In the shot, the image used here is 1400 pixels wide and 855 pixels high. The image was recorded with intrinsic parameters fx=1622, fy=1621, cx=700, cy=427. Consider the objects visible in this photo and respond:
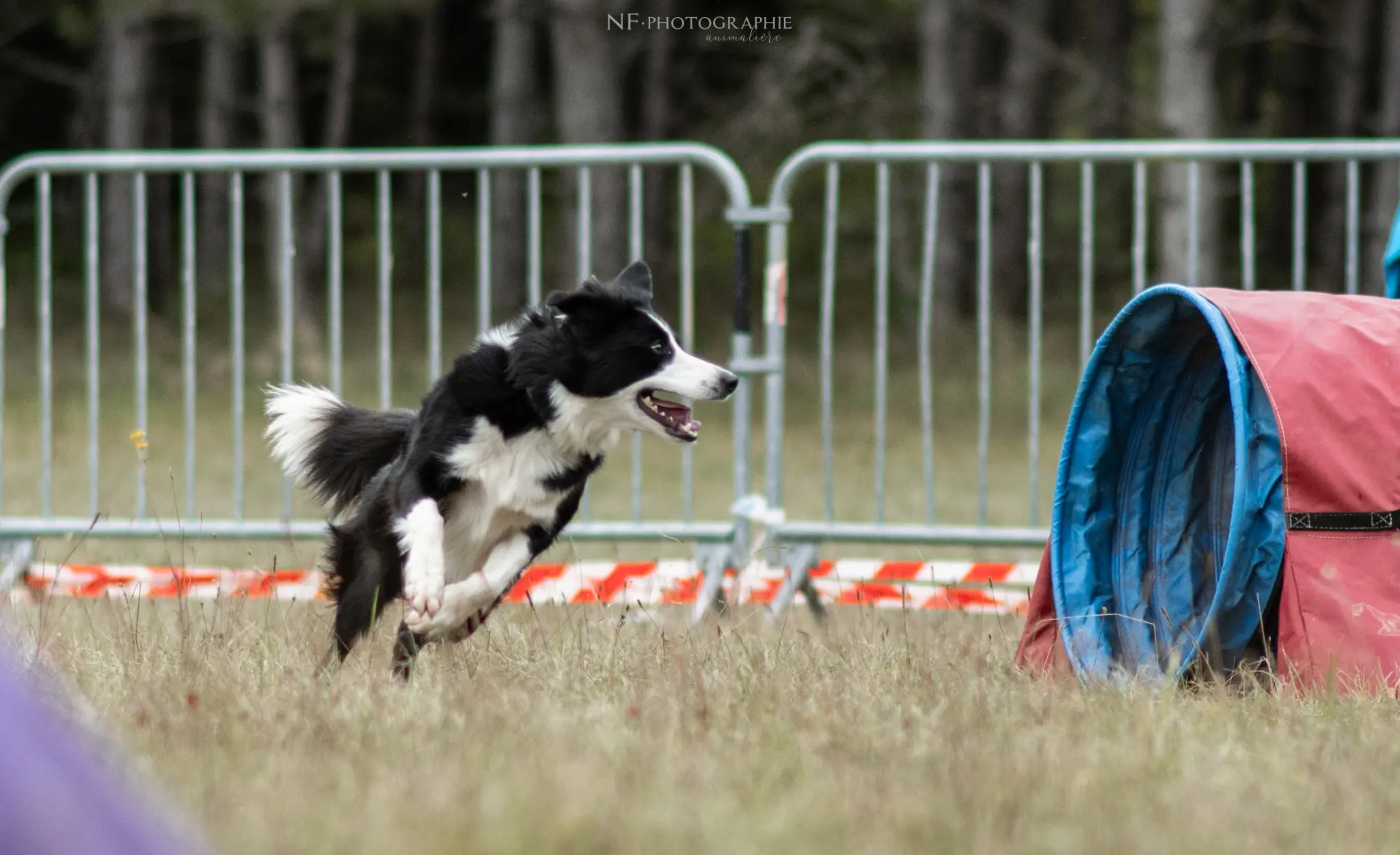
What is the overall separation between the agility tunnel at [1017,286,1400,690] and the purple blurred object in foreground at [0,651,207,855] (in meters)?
2.43

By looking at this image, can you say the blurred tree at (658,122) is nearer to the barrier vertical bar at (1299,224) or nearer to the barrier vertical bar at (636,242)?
Result: the barrier vertical bar at (636,242)

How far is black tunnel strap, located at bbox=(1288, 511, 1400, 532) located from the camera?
3.77 meters

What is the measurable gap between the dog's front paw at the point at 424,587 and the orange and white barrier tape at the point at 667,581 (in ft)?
3.93

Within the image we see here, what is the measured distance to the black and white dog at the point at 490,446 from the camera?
169 inches

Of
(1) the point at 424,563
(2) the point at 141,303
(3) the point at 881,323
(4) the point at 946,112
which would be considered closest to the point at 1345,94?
(4) the point at 946,112

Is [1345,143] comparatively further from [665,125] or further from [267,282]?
[267,282]

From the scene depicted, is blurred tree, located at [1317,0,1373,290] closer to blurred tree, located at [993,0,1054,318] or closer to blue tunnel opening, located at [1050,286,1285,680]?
blurred tree, located at [993,0,1054,318]

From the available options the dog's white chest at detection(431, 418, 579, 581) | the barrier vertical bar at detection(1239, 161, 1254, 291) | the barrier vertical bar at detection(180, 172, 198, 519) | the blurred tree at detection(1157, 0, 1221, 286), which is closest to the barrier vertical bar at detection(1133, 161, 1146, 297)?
the barrier vertical bar at detection(1239, 161, 1254, 291)

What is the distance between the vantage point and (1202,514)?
14.9ft

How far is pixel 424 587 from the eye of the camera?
409cm

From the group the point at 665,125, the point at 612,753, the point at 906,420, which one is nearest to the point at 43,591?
the point at 612,753

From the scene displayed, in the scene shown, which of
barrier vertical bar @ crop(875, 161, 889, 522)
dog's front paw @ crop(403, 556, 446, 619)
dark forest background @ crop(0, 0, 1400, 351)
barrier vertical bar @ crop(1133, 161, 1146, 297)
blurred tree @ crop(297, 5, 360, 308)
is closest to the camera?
dog's front paw @ crop(403, 556, 446, 619)

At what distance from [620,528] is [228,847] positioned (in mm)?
3535

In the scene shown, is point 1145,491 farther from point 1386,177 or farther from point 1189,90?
point 1386,177
